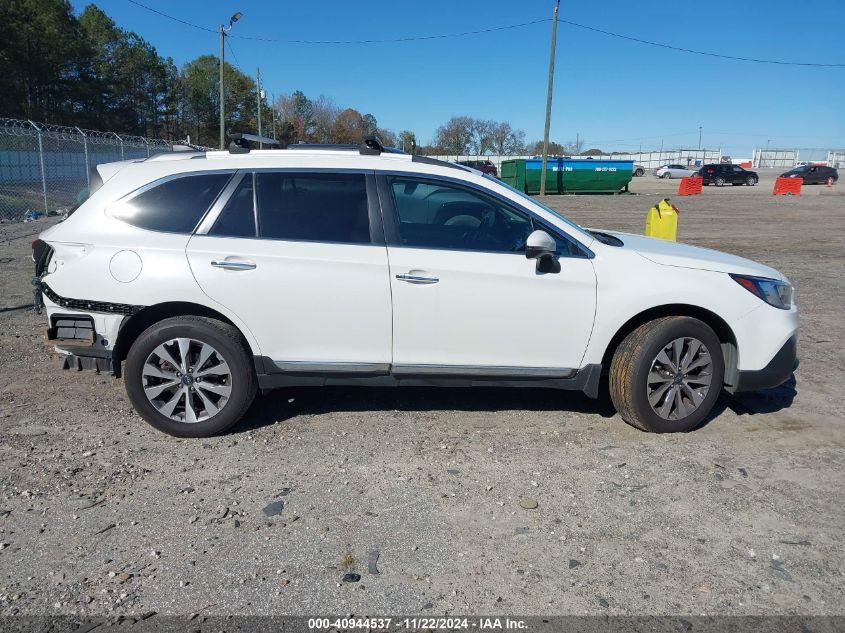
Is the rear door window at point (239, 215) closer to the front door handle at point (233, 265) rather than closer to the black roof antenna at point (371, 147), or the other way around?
the front door handle at point (233, 265)

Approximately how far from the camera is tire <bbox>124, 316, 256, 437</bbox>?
14.1ft

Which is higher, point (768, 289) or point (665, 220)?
point (665, 220)

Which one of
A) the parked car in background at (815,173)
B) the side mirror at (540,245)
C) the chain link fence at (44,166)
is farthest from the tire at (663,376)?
the parked car in background at (815,173)

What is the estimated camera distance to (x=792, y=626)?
2.71 metres

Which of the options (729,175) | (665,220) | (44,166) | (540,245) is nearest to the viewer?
(540,245)

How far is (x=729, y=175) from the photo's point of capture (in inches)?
1873

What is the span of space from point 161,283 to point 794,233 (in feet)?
57.9

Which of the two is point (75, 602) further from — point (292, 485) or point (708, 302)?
point (708, 302)

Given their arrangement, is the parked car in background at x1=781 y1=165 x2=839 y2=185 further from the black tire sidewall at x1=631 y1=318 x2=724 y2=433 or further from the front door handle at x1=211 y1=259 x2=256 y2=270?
the front door handle at x1=211 y1=259 x2=256 y2=270

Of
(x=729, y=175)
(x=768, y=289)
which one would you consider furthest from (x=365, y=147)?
(x=729, y=175)

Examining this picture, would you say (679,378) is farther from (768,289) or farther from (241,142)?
(241,142)

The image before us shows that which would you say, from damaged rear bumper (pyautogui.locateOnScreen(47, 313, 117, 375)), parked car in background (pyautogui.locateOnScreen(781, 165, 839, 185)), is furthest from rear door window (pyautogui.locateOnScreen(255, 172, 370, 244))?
parked car in background (pyautogui.locateOnScreen(781, 165, 839, 185))

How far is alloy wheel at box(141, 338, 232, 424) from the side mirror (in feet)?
6.90

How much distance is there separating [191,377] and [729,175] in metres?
50.2
